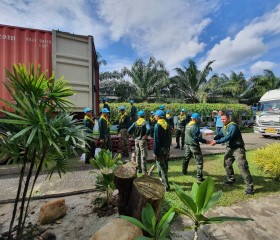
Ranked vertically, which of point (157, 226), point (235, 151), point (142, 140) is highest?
point (142, 140)

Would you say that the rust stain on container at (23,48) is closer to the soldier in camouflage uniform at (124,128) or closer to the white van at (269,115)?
the soldier in camouflage uniform at (124,128)

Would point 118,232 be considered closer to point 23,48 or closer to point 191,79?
point 23,48

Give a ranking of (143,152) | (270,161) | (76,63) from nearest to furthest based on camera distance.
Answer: (270,161) < (143,152) < (76,63)

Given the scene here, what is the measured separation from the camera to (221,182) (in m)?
4.64

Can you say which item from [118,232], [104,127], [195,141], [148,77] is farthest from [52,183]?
[148,77]

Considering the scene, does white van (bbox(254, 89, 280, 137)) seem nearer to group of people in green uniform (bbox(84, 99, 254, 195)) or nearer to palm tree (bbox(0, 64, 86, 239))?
group of people in green uniform (bbox(84, 99, 254, 195))

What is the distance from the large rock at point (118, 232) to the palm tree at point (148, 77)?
19.0m

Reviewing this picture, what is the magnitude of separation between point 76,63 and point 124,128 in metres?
2.51

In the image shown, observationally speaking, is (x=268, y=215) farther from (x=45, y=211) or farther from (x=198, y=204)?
(x=45, y=211)

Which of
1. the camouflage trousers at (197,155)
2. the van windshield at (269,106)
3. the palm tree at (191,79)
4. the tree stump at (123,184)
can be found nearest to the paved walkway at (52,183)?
the tree stump at (123,184)

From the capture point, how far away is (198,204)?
176 centimetres

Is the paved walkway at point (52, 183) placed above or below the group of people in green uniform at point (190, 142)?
below

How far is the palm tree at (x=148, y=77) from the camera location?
2076 centimetres

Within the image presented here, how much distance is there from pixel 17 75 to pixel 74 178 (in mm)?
3476
